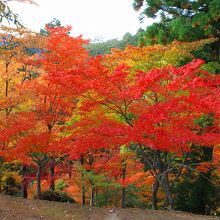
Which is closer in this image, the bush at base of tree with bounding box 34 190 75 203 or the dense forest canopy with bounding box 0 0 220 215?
the dense forest canopy with bounding box 0 0 220 215

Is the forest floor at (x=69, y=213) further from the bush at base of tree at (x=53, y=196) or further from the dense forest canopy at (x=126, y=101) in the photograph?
the bush at base of tree at (x=53, y=196)

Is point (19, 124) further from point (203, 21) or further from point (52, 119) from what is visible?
point (203, 21)

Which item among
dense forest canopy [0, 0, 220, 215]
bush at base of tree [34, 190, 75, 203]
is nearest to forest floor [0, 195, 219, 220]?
dense forest canopy [0, 0, 220, 215]

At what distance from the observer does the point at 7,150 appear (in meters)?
12.3

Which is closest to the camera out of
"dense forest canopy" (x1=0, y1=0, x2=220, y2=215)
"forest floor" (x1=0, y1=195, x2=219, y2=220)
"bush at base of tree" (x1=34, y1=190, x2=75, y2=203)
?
"dense forest canopy" (x1=0, y1=0, x2=220, y2=215)

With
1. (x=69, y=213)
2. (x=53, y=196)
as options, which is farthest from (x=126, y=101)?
(x=53, y=196)

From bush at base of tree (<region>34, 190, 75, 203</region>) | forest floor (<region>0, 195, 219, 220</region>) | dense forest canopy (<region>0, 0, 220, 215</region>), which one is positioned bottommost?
bush at base of tree (<region>34, 190, 75, 203</region>)

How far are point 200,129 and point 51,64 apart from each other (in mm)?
6727

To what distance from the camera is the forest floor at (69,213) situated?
1048cm

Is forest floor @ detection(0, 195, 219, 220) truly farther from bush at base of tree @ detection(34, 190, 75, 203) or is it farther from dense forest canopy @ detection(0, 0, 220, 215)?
bush at base of tree @ detection(34, 190, 75, 203)

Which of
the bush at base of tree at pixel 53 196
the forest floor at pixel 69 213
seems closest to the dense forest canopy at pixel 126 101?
the bush at base of tree at pixel 53 196

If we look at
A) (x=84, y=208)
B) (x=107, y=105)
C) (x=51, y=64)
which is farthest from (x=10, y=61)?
(x=84, y=208)

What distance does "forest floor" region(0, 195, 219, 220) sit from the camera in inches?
413

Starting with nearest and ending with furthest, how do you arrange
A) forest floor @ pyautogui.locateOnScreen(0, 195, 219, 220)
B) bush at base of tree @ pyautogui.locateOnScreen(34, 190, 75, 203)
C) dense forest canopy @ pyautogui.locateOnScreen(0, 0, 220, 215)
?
dense forest canopy @ pyautogui.locateOnScreen(0, 0, 220, 215)
forest floor @ pyautogui.locateOnScreen(0, 195, 219, 220)
bush at base of tree @ pyautogui.locateOnScreen(34, 190, 75, 203)
